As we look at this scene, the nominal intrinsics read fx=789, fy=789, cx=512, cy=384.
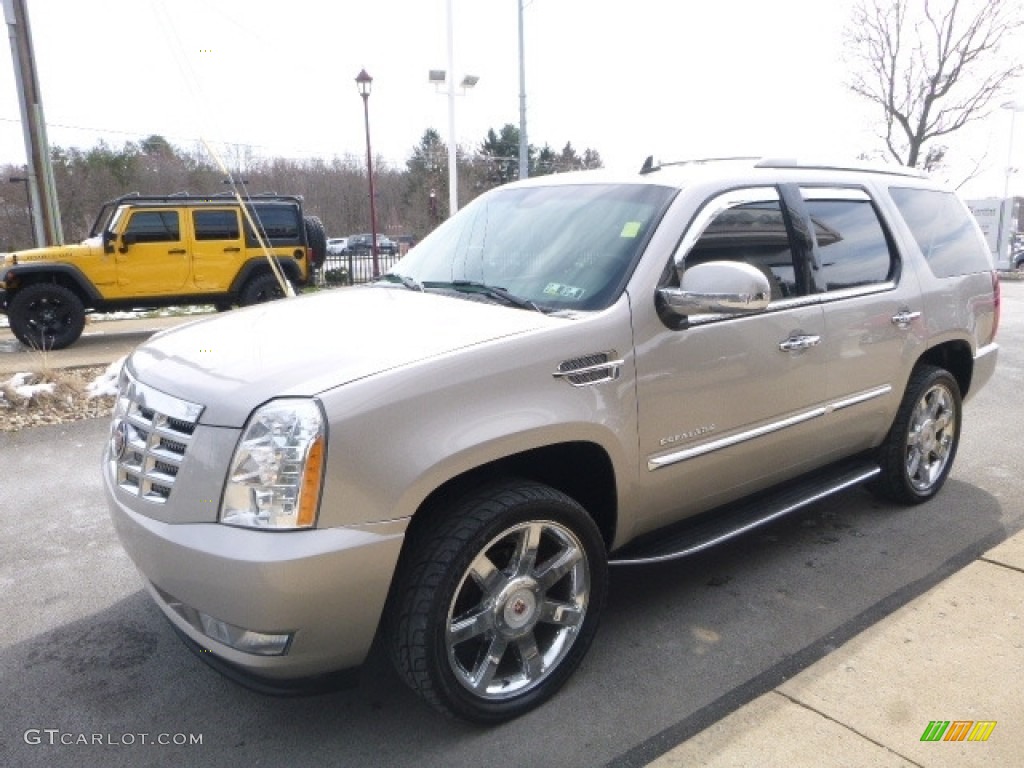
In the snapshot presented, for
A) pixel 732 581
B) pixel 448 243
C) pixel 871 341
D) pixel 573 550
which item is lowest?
pixel 732 581

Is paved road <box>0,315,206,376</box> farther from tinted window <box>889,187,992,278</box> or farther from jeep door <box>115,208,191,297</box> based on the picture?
tinted window <box>889,187,992,278</box>

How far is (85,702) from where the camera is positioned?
9.09ft

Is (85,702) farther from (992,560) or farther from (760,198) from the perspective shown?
(992,560)

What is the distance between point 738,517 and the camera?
3383mm

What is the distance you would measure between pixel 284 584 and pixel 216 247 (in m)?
11.2

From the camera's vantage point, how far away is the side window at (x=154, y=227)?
11617 mm

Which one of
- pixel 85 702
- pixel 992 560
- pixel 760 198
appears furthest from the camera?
pixel 992 560

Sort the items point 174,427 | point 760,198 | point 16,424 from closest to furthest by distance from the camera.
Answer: point 174,427, point 760,198, point 16,424

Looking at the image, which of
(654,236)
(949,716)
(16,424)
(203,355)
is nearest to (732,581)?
(949,716)

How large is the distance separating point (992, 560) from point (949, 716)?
1.43 meters

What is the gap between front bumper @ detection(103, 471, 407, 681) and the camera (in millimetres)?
2119

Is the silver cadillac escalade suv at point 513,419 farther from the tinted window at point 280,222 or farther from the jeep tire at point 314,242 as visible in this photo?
the jeep tire at point 314,242

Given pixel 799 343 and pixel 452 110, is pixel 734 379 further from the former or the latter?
pixel 452 110

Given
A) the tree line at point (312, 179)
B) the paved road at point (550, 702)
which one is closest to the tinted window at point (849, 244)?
the paved road at point (550, 702)
